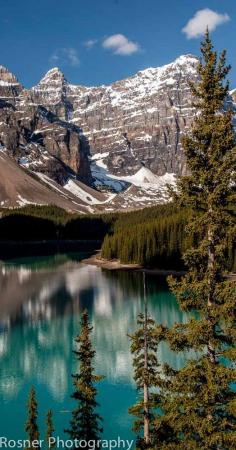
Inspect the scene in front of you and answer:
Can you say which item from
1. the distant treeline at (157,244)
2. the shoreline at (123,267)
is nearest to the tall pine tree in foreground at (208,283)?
the shoreline at (123,267)

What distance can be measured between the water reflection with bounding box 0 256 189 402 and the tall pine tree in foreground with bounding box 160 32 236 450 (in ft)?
89.3

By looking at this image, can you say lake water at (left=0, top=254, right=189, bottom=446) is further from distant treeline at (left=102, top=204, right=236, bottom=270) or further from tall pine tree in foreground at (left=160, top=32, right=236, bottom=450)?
tall pine tree in foreground at (left=160, top=32, right=236, bottom=450)

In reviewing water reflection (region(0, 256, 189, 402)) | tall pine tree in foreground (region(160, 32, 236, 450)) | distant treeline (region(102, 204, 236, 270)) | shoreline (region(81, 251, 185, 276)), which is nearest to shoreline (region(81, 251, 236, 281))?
shoreline (region(81, 251, 185, 276))

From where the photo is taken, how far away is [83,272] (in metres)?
121

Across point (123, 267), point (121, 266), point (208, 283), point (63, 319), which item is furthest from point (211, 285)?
point (121, 266)

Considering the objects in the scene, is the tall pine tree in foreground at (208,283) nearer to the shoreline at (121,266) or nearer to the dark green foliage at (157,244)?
the shoreline at (121,266)

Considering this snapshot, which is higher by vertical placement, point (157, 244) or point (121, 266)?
point (157, 244)

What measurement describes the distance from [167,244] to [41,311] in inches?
2208

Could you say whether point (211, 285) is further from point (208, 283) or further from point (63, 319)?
point (63, 319)

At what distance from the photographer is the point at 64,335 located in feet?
202

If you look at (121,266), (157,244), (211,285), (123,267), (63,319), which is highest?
(157,244)

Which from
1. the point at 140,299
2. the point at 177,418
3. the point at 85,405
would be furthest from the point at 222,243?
the point at 140,299

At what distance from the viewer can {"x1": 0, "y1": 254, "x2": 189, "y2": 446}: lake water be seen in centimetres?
3975

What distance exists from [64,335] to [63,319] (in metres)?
8.58
